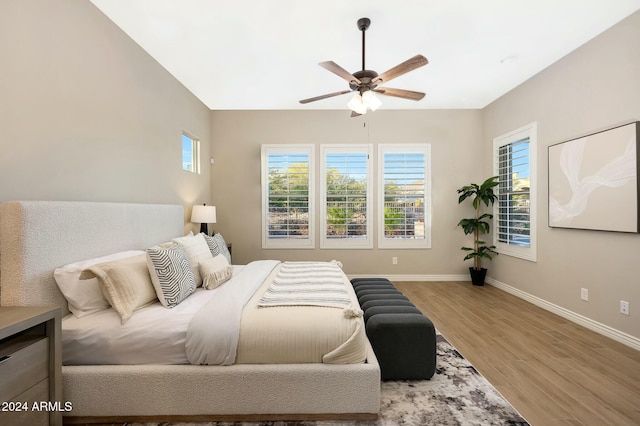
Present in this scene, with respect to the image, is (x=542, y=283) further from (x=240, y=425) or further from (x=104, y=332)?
(x=104, y=332)

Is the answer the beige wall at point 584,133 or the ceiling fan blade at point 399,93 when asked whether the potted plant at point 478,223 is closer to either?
the beige wall at point 584,133

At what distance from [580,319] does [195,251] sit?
410cm

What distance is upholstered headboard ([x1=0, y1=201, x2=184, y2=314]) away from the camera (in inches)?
62.1

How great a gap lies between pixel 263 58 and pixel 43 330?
309 centimetres

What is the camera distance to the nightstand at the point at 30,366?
121 centimetres

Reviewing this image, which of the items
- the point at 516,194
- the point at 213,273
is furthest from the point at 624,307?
the point at 213,273

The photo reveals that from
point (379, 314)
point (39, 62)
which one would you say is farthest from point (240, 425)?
point (39, 62)

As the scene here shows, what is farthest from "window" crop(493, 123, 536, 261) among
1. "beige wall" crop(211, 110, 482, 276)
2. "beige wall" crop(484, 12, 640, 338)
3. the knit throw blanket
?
the knit throw blanket

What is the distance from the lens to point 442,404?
1.81 metres

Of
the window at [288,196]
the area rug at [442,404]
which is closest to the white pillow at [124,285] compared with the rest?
the area rug at [442,404]

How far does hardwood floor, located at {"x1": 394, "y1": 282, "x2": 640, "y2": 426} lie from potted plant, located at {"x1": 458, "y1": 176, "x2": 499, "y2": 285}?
34.6 inches

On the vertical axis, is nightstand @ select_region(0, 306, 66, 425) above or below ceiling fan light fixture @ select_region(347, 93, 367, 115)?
below

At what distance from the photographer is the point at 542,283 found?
3.59 metres

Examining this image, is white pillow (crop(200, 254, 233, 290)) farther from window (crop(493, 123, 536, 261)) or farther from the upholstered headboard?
window (crop(493, 123, 536, 261))
